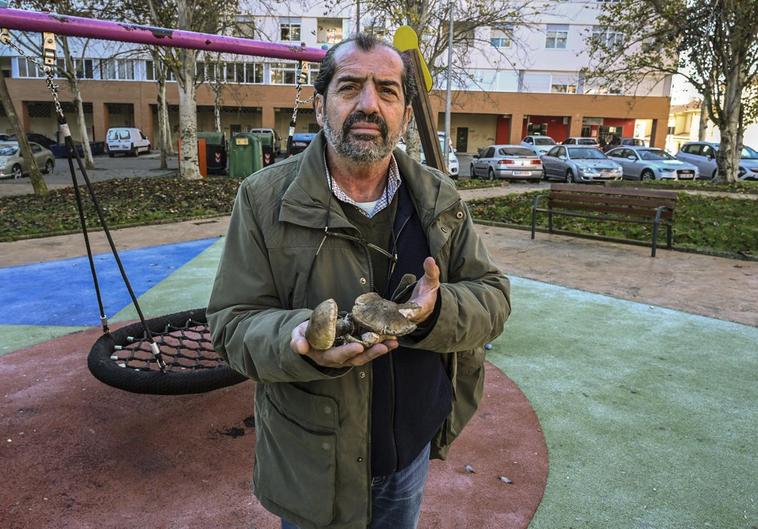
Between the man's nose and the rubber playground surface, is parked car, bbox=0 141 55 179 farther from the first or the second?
the man's nose

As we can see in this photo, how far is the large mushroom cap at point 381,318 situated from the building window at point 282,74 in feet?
140

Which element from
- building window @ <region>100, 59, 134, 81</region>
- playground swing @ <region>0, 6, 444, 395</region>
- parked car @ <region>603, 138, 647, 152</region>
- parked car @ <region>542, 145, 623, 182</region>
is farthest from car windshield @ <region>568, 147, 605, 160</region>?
building window @ <region>100, 59, 134, 81</region>

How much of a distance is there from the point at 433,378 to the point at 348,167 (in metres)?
0.68

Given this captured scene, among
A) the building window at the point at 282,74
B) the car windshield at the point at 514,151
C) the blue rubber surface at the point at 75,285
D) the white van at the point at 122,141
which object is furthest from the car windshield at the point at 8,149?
the building window at the point at 282,74

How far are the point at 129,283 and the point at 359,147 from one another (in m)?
2.73

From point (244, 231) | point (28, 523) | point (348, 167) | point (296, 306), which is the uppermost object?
point (348, 167)

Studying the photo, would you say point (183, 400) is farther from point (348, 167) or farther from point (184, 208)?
point (184, 208)

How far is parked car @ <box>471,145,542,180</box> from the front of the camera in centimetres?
2058

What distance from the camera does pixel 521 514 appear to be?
256 centimetres

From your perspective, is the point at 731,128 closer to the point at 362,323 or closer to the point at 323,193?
the point at 323,193

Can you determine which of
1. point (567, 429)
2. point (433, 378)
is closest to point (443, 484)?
point (567, 429)

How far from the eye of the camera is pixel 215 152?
22531 mm

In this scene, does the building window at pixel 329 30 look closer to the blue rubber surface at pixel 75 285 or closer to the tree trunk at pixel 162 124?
the tree trunk at pixel 162 124

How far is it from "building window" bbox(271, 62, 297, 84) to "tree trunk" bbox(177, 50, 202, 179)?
25623mm
